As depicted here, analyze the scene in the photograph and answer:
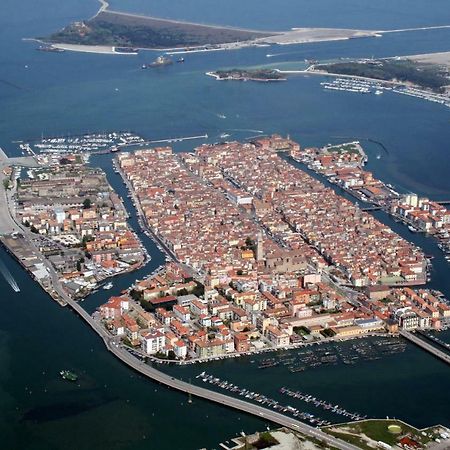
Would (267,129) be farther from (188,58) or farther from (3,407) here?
(3,407)

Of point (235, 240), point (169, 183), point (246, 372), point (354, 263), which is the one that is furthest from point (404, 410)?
point (169, 183)

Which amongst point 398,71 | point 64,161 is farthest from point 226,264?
point 398,71

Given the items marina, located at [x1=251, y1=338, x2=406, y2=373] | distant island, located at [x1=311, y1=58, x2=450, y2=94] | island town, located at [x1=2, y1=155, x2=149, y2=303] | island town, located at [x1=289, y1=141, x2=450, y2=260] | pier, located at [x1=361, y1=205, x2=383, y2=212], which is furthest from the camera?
distant island, located at [x1=311, y1=58, x2=450, y2=94]

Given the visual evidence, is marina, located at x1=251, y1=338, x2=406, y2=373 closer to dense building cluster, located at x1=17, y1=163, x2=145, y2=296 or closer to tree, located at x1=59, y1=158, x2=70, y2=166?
dense building cluster, located at x1=17, y1=163, x2=145, y2=296

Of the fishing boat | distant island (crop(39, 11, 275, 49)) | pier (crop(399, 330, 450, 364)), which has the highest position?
distant island (crop(39, 11, 275, 49))

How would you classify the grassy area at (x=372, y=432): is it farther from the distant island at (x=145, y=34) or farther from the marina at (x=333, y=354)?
the distant island at (x=145, y=34)

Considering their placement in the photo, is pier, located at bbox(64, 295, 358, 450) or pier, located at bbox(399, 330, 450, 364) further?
pier, located at bbox(399, 330, 450, 364)

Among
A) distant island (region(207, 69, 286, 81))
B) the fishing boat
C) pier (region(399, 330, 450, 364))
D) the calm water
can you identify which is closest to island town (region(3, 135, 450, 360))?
pier (region(399, 330, 450, 364))
